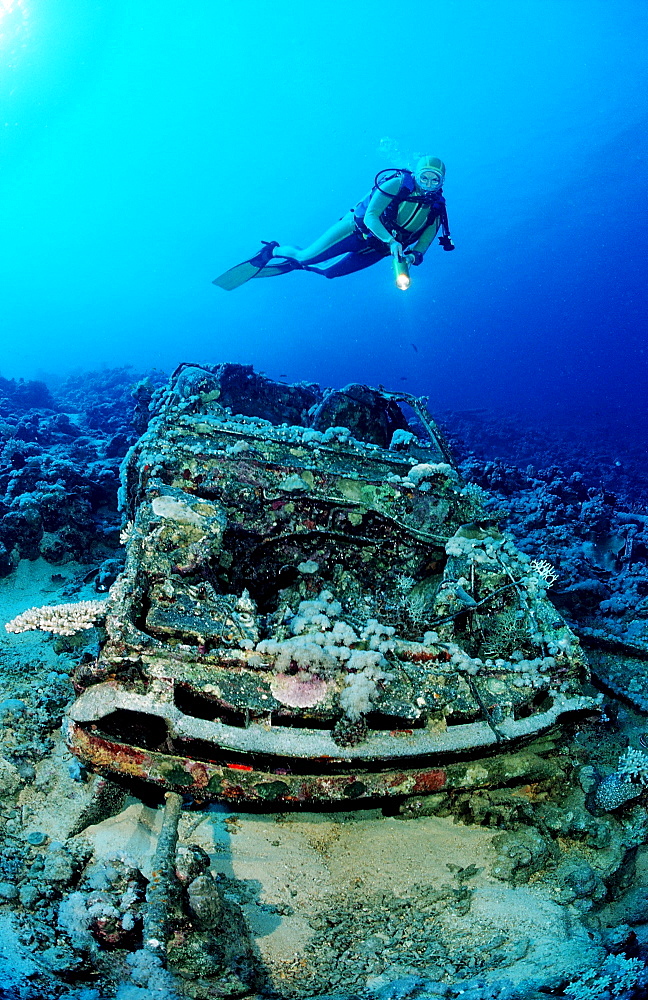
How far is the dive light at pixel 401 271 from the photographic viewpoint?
296 inches

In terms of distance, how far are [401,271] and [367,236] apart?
2.41 m

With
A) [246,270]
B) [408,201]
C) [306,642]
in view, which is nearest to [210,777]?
[306,642]

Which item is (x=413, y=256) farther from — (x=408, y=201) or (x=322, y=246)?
(x=322, y=246)

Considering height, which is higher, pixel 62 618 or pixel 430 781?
pixel 62 618

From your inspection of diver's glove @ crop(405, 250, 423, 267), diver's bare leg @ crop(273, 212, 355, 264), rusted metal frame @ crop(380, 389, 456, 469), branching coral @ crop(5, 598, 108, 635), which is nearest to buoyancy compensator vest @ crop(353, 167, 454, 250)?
diver's glove @ crop(405, 250, 423, 267)

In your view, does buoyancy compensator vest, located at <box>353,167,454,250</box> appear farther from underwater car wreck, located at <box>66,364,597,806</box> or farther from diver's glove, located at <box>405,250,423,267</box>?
underwater car wreck, located at <box>66,364,597,806</box>

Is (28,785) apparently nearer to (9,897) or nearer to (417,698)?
(9,897)

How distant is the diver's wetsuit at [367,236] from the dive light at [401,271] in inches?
11.8

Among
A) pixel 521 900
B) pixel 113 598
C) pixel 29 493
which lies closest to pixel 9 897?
pixel 113 598

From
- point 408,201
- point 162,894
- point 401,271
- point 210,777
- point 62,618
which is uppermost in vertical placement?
point 408,201

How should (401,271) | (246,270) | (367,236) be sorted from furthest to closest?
(246,270)
(367,236)
(401,271)

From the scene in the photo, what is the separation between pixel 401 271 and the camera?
7.68 meters

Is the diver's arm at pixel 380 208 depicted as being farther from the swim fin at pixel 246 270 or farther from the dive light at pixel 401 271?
the swim fin at pixel 246 270

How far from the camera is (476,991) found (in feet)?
6.95
